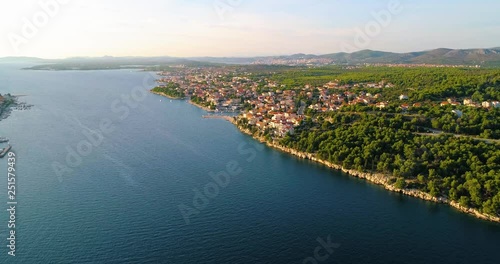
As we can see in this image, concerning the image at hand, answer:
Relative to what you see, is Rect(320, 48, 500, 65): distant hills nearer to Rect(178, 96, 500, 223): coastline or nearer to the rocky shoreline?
Rect(178, 96, 500, 223): coastline

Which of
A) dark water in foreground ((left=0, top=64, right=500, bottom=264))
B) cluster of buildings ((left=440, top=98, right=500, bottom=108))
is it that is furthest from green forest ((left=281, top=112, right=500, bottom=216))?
cluster of buildings ((left=440, top=98, right=500, bottom=108))

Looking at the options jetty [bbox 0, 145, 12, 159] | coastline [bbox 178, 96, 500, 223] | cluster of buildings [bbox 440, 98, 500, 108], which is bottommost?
coastline [bbox 178, 96, 500, 223]

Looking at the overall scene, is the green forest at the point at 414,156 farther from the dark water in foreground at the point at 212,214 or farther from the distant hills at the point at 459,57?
the distant hills at the point at 459,57

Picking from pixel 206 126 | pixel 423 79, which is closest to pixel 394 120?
pixel 206 126

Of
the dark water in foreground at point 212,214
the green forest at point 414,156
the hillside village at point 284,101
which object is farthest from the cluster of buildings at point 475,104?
the dark water in foreground at point 212,214

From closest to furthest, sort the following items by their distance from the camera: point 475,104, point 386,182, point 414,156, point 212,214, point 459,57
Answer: point 212,214 < point 386,182 < point 414,156 < point 475,104 < point 459,57

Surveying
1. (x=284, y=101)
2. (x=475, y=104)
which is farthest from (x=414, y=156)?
(x=284, y=101)

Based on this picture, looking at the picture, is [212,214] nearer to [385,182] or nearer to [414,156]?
[385,182]

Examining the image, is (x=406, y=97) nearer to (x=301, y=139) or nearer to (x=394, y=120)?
(x=394, y=120)
